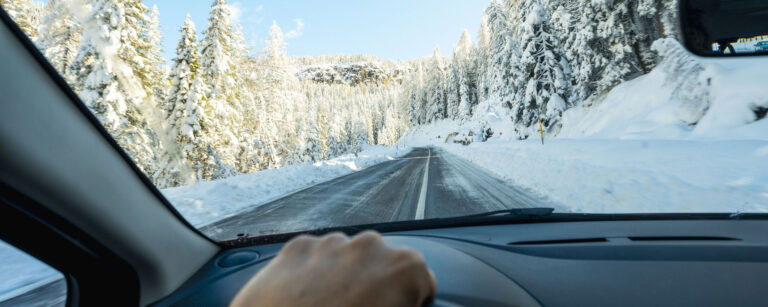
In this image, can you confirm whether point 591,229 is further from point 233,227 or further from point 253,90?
point 253,90

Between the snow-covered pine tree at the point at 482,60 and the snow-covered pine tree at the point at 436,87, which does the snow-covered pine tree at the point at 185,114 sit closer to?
the snow-covered pine tree at the point at 482,60

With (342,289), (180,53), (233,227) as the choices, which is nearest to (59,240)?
(342,289)

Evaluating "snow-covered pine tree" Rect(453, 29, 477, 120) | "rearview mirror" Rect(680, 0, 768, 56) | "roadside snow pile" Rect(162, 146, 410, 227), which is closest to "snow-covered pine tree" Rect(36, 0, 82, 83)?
"roadside snow pile" Rect(162, 146, 410, 227)

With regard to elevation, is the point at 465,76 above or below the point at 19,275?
above

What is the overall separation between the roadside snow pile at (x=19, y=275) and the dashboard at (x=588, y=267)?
0.70 metres

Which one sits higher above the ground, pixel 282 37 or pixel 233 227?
pixel 282 37

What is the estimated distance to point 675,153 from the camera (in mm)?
8133

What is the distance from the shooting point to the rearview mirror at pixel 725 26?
317cm

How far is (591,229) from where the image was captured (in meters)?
2.35

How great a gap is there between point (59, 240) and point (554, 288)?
7.10 feet

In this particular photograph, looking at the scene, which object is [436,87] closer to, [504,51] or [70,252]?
[504,51]

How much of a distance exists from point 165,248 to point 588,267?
7.42ft

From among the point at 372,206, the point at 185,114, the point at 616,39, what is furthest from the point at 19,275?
the point at 616,39

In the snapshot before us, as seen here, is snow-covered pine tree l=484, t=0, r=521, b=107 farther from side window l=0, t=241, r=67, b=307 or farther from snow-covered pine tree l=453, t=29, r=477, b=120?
snow-covered pine tree l=453, t=29, r=477, b=120
